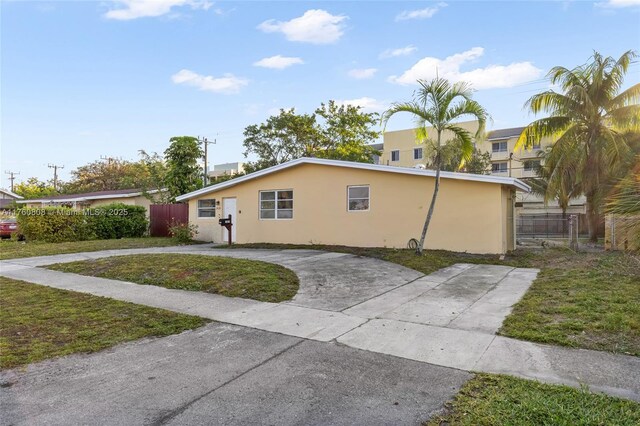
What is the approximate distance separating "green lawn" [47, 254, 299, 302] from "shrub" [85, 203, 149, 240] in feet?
32.0

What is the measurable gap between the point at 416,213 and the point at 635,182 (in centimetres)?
891

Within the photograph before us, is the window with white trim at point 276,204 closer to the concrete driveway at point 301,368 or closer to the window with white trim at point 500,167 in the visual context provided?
the concrete driveway at point 301,368

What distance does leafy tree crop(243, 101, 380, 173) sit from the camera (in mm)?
31578

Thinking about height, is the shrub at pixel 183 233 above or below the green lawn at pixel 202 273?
above

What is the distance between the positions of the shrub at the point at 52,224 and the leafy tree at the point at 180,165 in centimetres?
697

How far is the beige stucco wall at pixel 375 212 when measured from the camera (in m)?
12.2

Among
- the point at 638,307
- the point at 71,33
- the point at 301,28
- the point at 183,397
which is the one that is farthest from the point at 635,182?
the point at 71,33

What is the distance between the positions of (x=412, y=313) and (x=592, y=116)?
15308 mm

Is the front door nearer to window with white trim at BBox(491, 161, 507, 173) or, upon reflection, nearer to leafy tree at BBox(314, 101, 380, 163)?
leafy tree at BBox(314, 101, 380, 163)

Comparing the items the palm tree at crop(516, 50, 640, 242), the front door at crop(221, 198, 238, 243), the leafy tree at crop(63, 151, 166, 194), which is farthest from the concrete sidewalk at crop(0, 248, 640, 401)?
the leafy tree at crop(63, 151, 166, 194)

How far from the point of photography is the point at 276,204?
53.2 feet

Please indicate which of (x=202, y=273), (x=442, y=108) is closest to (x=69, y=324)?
(x=202, y=273)

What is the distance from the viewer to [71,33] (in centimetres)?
1105

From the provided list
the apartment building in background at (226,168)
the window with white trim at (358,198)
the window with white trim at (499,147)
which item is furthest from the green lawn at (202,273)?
the apartment building in background at (226,168)
